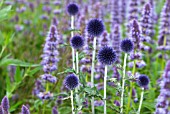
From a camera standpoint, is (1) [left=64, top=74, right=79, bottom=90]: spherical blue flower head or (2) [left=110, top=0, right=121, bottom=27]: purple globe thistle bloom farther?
(2) [left=110, top=0, right=121, bottom=27]: purple globe thistle bloom

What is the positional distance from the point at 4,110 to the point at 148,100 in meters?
1.85

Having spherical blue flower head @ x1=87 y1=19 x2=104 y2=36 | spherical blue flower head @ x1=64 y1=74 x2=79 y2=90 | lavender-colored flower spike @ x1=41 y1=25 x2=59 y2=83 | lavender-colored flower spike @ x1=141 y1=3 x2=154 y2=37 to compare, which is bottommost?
spherical blue flower head @ x1=64 y1=74 x2=79 y2=90

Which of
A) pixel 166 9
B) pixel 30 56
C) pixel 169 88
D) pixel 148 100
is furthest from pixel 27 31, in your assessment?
pixel 169 88

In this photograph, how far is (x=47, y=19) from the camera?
798 cm

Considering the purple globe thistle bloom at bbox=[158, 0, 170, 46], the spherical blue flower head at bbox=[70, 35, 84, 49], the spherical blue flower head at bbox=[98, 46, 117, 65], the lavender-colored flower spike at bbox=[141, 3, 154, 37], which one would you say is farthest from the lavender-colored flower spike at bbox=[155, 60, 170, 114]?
the purple globe thistle bloom at bbox=[158, 0, 170, 46]

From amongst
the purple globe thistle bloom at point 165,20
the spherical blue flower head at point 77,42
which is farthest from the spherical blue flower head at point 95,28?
the purple globe thistle bloom at point 165,20

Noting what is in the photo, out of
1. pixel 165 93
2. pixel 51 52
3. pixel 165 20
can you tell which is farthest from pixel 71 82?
pixel 165 20

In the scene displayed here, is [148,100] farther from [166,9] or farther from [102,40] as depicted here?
[166,9]

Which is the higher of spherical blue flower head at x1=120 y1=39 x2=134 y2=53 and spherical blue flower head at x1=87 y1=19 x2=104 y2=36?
spherical blue flower head at x1=87 y1=19 x2=104 y2=36

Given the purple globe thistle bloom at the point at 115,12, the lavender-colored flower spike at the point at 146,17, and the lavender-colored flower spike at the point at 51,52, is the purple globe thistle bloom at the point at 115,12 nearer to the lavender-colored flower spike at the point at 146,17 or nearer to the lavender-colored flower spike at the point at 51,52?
the lavender-colored flower spike at the point at 146,17

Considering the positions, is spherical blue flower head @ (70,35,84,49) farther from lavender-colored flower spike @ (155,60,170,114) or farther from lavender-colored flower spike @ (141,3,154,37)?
lavender-colored flower spike @ (141,3,154,37)

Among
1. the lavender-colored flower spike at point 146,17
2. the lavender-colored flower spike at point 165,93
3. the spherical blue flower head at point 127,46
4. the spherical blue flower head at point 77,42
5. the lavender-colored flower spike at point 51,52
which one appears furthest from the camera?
the lavender-colored flower spike at point 146,17

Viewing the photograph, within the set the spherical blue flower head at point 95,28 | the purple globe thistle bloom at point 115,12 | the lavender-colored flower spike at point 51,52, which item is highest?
the purple globe thistle bloom at point 115,12

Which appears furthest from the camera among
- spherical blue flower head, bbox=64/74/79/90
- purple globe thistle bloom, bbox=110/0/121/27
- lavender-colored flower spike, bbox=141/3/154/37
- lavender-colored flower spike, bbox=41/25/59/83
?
purple globe thistle bloom, bbox=110/0/121/27
